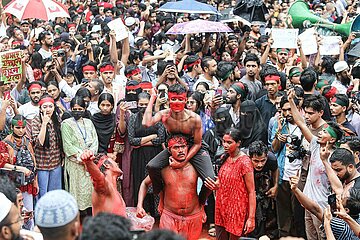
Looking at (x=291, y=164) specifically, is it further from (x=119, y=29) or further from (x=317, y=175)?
(x=119, y=29)

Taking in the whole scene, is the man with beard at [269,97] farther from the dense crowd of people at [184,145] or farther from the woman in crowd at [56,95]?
the woman in crowd at [56,95]

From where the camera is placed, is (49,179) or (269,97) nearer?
(49,179)

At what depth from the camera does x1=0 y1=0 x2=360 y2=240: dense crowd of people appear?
18.0 feet

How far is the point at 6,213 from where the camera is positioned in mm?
3891

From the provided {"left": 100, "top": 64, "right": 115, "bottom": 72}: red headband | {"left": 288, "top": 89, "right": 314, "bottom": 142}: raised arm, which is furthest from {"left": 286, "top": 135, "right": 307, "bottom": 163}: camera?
{"left": 100, "top": 64, "right": 115, "bottom": 72}: red headband

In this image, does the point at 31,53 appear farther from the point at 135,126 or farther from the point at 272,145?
the point at 272,145

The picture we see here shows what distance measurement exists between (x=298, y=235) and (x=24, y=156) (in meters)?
3.01

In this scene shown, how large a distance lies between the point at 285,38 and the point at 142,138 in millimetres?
3285

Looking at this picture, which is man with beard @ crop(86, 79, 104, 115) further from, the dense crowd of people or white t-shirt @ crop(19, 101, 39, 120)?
white t-shirt @ crop(19, 101, 39, 120)

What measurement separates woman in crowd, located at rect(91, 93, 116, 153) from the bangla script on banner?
1.22 meters

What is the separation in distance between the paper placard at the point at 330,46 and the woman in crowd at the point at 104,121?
3941 mm

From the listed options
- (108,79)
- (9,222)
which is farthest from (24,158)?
(9,222)

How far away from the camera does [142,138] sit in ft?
24.5

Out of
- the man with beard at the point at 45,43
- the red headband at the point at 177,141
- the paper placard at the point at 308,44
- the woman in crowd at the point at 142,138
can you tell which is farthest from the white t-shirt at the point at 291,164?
the man with beard at the point at 45,43
